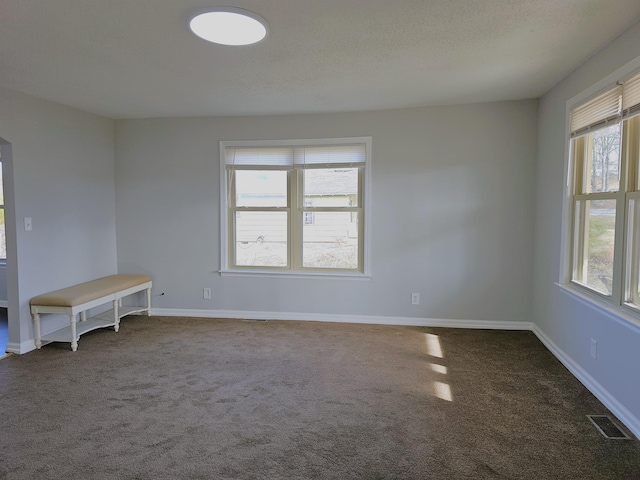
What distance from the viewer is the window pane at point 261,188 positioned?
464 cm

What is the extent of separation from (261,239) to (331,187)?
105 cm

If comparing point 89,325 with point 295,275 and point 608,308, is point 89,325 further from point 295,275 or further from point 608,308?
point 608,308

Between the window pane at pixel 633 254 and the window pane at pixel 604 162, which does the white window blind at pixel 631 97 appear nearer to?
the window pane at pixel 604 162

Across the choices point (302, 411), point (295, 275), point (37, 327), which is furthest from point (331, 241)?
point (37, 327)

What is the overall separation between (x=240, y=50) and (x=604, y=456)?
3234 millimetres

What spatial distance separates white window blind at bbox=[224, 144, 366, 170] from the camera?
14.5 feet

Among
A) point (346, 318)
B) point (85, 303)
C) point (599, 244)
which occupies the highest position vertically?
point (599, 244)

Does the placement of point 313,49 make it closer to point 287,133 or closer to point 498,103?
point 287,133

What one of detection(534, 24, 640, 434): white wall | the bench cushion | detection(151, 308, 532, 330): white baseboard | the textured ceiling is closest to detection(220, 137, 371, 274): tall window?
detection(151, 308, 532, 330): white baseboard

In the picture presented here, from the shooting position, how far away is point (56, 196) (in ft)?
12.9

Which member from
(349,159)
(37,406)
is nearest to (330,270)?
(349,159)

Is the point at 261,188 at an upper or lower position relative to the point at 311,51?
lower

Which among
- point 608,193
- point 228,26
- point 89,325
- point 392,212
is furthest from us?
point 392,212

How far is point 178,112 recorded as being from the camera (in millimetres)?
4422
